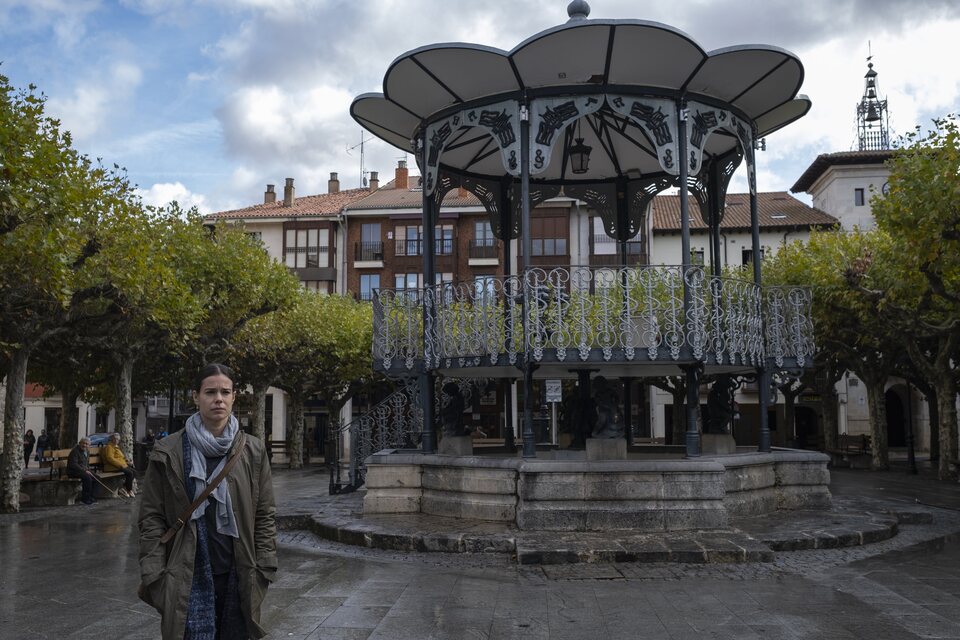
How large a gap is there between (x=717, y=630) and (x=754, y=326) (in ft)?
21.8

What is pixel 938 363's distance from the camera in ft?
85.3

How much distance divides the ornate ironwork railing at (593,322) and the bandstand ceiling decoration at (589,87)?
1677 millimetres

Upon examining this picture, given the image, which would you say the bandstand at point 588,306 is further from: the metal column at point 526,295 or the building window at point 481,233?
the building window at point 481,233

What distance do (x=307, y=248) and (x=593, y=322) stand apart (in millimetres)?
44915

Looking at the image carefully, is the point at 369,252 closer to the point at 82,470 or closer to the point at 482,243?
the point at 482,243

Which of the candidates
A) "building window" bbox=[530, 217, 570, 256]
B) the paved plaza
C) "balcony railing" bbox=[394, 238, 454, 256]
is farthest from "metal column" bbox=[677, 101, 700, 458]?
"balcony railing" bbox=[394, 238, 454, 256]

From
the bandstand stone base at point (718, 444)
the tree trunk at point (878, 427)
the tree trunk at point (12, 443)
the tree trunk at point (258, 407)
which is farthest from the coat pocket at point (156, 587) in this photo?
the tree trunk at point (258, 407)

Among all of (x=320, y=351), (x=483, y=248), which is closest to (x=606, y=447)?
(x=320, y=351)

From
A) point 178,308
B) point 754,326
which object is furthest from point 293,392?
point 754,326

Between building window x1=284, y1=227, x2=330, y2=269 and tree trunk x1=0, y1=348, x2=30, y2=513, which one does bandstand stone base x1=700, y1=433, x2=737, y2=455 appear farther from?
building window x1=284, y1=227, x2=330, y2=269

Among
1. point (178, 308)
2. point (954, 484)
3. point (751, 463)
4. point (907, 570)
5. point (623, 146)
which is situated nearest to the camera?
point (907, 570)

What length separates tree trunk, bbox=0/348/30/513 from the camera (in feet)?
58.4

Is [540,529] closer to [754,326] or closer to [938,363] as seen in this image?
[754,326]

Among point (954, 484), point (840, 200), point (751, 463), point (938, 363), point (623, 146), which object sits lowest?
point (954, 484)
